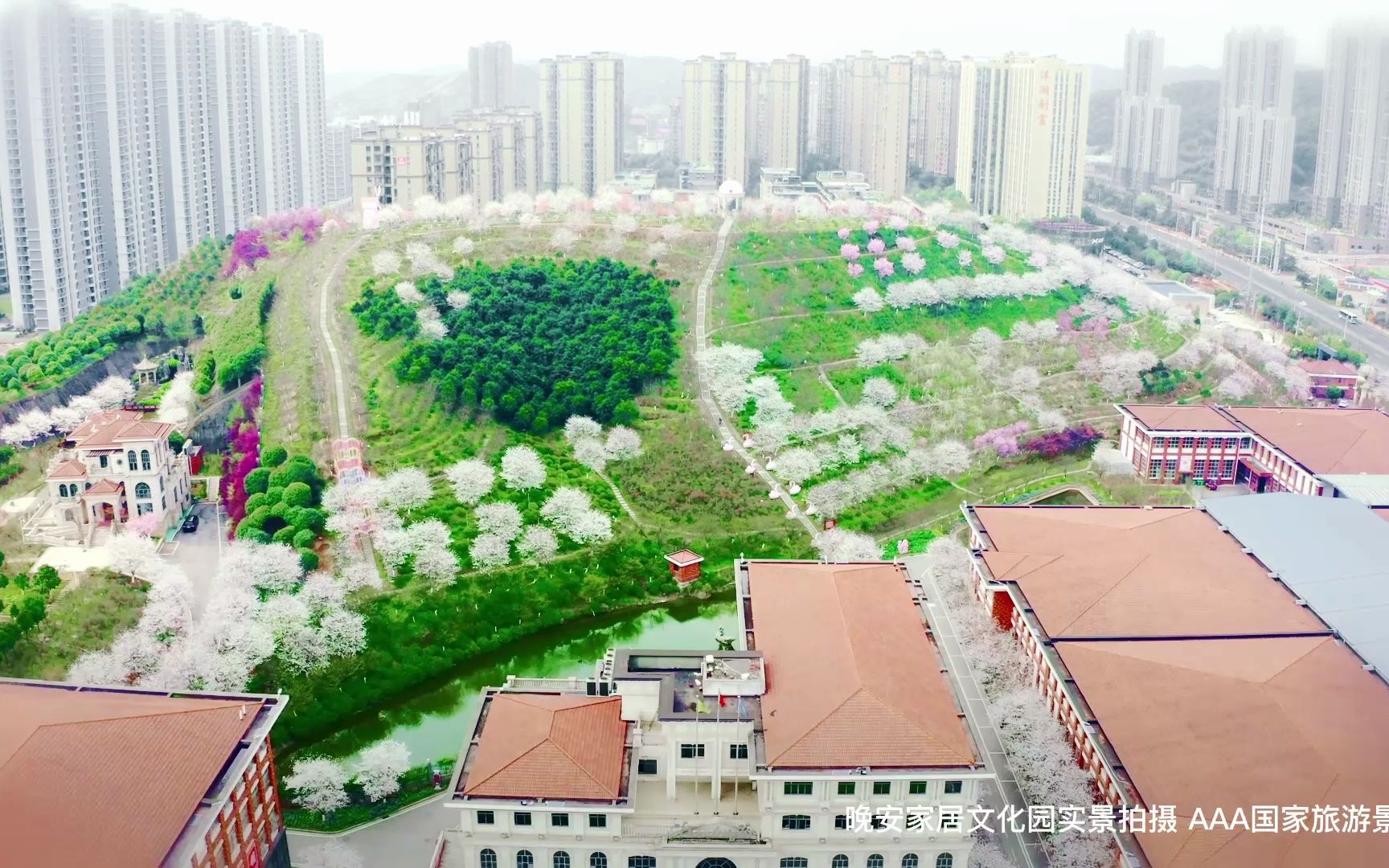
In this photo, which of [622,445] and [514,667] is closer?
[514,667]

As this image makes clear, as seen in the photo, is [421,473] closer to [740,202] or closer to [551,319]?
[551,319]

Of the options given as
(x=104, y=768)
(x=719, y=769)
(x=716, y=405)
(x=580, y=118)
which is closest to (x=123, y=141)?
(x=580, y=118)

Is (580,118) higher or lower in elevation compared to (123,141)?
higher

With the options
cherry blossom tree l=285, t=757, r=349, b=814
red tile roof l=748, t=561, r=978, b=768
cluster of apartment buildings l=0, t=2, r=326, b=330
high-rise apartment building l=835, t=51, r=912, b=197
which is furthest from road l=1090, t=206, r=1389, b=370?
cluster of apartment buildings l=0, t=2, r=326, b=330

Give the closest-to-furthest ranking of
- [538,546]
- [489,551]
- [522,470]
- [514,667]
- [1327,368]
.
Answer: [514,667] → [489,551] → [538,546] → [522,470] → [1327,368]

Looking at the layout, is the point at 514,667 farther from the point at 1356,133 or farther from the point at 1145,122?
the point at 1145,122

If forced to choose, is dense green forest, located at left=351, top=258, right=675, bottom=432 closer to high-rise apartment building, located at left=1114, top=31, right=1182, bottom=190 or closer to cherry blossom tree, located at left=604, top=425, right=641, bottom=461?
cherry blossom tree, located at left=604, top=425, right=641, bottom=461

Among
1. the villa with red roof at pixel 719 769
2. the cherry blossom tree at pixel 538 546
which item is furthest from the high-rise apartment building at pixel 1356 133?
the villa with red roof at pixel 719 769

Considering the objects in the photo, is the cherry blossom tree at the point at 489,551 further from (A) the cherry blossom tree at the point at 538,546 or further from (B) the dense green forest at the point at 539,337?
(B) the dense green forest at the point at 539,337
